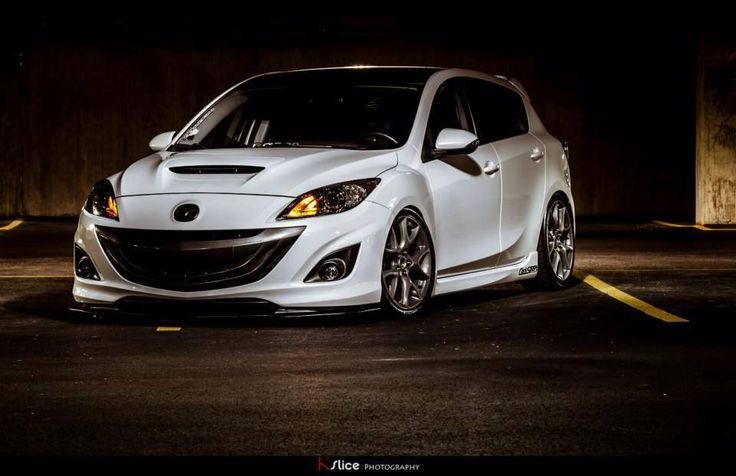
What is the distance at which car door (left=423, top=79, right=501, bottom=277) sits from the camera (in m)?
10.4

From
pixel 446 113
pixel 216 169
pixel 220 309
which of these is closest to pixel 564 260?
pixel 446 113

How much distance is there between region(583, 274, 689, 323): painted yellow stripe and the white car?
0.50 m

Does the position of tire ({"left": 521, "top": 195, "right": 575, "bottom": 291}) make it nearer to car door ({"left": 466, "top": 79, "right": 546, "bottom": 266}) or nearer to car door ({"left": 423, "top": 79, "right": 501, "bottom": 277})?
car door ({"left": 466, "top": 79, "right": 546, "bottom": 266})

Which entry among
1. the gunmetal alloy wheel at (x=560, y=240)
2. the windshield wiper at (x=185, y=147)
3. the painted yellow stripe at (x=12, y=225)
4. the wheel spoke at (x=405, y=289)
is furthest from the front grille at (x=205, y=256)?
the painted yellow stripe at (x=12, y=225)

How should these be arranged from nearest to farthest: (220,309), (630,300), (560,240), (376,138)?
(220,309) < (376,138) < (630,300) < (560,240)

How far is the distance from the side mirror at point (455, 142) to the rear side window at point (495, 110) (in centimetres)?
74

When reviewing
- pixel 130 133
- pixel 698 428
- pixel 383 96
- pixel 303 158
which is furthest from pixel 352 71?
pixel 130 133

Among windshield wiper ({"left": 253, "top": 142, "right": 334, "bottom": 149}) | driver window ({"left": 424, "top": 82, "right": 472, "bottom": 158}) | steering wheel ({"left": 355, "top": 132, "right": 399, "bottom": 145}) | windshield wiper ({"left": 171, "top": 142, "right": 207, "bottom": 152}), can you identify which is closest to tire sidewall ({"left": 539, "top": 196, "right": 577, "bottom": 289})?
driver window ({"left": 424, "top": 82, "right": 472, "bottom": 158})

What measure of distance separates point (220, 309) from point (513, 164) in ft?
9.00

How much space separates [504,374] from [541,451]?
75.1 inches

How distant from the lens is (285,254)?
938 cm

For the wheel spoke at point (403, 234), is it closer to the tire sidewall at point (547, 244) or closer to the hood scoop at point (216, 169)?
the hood scoop at point (216, 169)

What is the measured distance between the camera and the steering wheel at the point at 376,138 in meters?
10.4

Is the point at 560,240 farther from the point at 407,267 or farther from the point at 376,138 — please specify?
the point at 407,267
